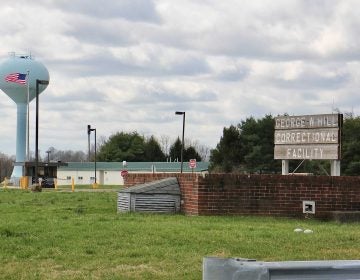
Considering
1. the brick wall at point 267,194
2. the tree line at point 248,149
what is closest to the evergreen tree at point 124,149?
the tree line at point 248,149

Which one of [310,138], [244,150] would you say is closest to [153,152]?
[244,150]

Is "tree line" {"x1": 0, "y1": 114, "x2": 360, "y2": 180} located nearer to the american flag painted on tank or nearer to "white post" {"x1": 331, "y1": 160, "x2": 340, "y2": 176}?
"white post" {"x1": 331, "y1": 160, "x2": 340, "y2": 176}

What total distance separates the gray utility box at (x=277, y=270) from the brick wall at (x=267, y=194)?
1306 cm

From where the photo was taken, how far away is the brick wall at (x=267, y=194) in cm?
1633

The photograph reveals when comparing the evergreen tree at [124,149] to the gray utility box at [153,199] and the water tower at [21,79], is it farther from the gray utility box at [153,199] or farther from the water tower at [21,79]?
the gray utility box at [153,199]

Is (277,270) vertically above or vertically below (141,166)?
above

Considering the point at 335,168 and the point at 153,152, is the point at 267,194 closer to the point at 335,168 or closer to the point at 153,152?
the point at 335,168

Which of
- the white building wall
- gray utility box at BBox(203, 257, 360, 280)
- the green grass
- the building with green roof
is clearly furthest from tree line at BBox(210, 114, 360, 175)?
gray utility box at BBox(203, 257, 360, 280)

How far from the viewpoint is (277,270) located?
299 cm

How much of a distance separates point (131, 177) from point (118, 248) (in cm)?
1132

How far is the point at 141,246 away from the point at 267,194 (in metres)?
7.25

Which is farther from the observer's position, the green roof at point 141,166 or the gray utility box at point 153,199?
the green roof at point 141,166

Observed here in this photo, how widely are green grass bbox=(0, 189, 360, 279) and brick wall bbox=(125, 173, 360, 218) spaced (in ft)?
6.64

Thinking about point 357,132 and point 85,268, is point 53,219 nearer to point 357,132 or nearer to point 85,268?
point 85,268
